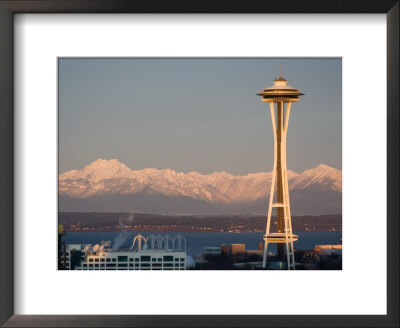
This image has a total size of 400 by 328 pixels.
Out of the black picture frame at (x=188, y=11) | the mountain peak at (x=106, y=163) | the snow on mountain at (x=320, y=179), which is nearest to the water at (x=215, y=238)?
the snow on mountain at (x=320, y=179)

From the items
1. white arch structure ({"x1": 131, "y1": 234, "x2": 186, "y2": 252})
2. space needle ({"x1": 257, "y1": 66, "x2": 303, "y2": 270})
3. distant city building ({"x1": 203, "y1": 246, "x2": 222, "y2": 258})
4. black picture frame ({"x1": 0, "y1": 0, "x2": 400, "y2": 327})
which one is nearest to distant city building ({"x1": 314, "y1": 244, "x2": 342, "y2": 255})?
space needle ({"x1": 257, "y1": 66, "x2": 303, "y2": 270})

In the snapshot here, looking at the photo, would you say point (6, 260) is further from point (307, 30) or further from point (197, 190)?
point (197, 190)

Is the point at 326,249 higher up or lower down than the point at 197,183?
lower down

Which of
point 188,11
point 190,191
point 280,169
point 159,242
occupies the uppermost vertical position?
point 188,11

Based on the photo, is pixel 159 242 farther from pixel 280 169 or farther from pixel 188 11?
pixel 188 11

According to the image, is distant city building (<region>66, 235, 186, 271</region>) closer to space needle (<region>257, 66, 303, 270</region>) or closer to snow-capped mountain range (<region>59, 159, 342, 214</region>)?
snow-capped mountain range (<region>59, 159, 342, 214</region>)

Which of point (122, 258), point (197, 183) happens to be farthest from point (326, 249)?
point (122, 258)

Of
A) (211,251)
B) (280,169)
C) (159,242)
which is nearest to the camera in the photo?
(159,242)

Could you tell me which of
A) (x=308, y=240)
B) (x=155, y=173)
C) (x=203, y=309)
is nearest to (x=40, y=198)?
(x=203, y=309)
